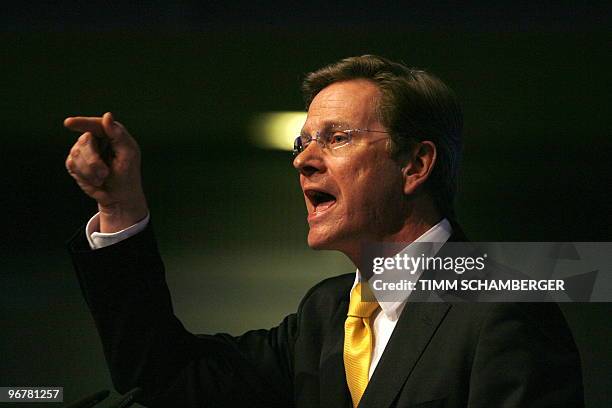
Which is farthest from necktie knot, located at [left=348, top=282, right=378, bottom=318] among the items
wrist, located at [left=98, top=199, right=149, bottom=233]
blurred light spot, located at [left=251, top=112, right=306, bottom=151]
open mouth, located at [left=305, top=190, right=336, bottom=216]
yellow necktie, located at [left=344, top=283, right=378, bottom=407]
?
blurred light spot, located at [left=251, top=112, right=306, bottom=151]

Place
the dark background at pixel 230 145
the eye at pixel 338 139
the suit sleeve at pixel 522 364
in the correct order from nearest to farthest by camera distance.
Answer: the suit sleeve at pixel 522 364 → the eye at pixel 338 139 → the dark background at pixel 230 145

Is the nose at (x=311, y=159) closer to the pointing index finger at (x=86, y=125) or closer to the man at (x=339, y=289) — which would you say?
the man at (x=339, y=289)

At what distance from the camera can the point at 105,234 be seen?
133cm

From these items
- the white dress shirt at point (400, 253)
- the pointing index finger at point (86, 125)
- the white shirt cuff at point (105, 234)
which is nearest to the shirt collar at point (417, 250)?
the white dress shirt at point (400, 253)

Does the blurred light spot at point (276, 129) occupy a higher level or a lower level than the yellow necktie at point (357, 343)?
higher

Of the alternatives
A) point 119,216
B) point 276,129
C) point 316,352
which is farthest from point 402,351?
point 276,129

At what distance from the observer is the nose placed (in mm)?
1380

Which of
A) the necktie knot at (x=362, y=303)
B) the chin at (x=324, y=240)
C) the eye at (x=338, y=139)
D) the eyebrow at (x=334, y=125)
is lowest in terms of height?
the necktie knot at (x=362, y=303)

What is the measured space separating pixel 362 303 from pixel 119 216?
0.40 meters

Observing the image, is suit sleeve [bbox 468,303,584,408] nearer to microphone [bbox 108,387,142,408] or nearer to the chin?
the chin

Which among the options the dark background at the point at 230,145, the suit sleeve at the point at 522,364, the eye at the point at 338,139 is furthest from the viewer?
the dark background at the point at 230,145

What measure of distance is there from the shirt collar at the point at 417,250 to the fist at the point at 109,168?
1.24 ft

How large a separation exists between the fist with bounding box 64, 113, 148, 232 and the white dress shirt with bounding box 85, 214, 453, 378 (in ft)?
0.04

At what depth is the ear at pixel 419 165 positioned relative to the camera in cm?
140
